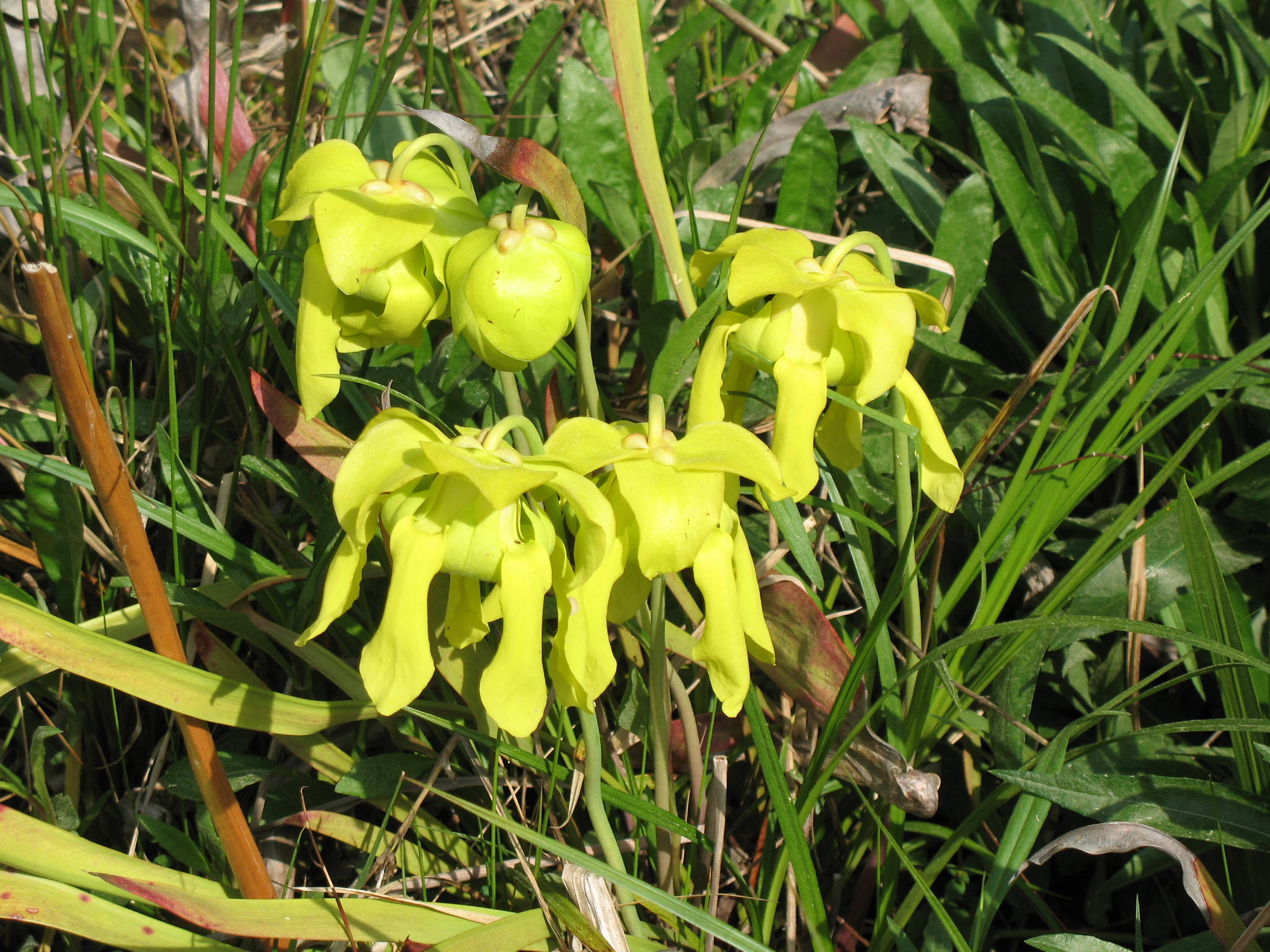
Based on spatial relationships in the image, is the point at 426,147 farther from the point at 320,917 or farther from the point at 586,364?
the point at 320,917

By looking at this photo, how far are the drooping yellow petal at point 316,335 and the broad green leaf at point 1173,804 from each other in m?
0.80

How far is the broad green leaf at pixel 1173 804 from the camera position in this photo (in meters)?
1.06

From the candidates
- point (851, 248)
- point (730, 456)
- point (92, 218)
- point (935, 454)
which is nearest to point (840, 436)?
point (935, 454)

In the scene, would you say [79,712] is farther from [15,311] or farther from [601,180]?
[601,180]

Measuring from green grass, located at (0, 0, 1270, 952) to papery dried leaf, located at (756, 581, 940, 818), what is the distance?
0.06 ft

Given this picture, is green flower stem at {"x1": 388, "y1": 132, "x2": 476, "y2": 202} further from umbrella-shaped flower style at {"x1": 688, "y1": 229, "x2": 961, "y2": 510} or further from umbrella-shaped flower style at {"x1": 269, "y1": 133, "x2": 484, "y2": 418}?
umbrella-shaped flower style at {"x1": 688, "y1": 229, "x2": 961, "y2": 510}

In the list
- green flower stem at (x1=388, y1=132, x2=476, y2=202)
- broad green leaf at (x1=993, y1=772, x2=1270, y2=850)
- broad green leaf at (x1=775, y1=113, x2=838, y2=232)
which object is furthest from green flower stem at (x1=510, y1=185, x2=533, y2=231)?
broad green leaf at (x1=775, y1=113, x2=838, y2=232)

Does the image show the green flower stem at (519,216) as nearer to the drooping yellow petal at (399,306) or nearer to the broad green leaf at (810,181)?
the drooping yellow petal at (399,306)

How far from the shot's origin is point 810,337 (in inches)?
36.9

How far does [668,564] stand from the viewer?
76 cm

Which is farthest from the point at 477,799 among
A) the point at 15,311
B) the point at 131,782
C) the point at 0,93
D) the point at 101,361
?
the point at 0,93

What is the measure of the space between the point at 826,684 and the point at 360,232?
2.38 ft

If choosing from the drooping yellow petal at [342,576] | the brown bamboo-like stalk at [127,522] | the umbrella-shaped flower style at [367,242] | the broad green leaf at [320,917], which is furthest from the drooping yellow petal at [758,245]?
the broad green leaf at [320,917]

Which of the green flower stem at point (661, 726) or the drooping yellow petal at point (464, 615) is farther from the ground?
the drooping yellow petal at point (464, 615)
